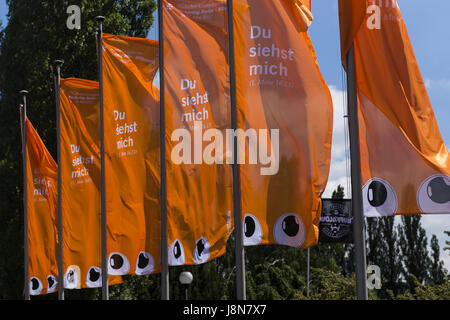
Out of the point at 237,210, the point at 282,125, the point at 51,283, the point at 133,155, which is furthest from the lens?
the point at 51,283

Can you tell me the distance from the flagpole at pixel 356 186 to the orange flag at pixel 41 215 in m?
14.7

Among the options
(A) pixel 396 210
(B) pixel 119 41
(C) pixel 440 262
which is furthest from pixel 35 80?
(C) pixel 440 262

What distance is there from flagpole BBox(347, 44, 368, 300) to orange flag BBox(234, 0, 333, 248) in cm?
121

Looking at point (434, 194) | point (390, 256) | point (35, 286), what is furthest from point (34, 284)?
point (390, 256)

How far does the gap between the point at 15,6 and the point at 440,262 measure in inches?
1398

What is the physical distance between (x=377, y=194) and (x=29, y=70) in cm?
2098

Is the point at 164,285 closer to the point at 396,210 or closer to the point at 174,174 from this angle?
the point at 174,174

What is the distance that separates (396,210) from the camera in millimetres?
10727

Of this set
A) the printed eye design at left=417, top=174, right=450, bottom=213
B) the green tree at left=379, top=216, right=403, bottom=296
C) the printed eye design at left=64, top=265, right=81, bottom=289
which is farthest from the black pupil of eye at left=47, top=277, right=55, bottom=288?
the green tree at left=379, top=216, right=403, bottom=296

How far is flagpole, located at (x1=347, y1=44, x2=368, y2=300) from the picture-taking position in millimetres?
10266

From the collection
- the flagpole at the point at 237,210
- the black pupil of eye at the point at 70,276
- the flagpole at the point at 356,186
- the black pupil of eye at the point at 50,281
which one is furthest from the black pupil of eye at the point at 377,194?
the black pupil of eye at the point at 50,281

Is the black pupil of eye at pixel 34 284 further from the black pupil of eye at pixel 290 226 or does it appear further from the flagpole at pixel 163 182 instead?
the black pupil of eye at pixel 290 226

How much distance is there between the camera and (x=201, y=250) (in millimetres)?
13844

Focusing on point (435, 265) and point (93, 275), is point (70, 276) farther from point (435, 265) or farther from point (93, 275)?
point (435, 265)
